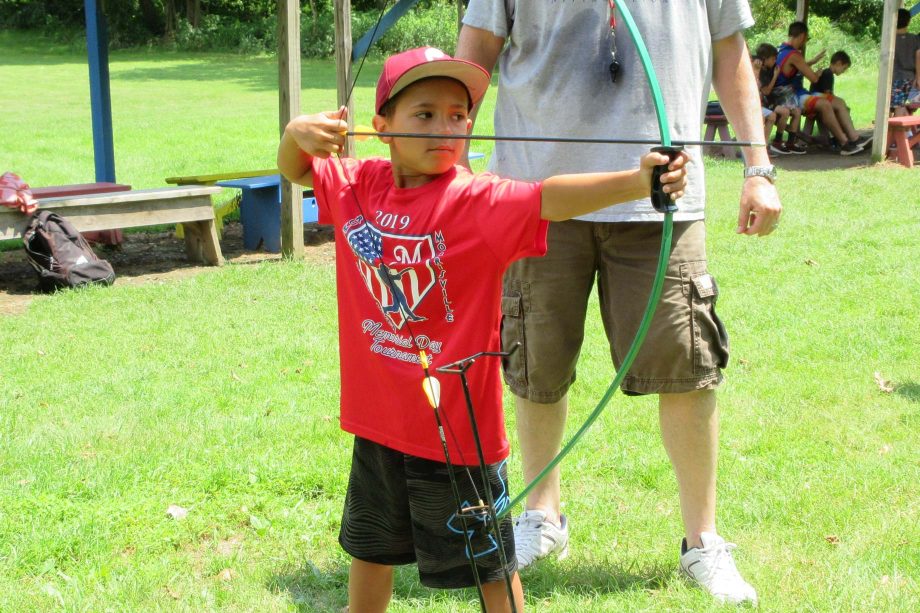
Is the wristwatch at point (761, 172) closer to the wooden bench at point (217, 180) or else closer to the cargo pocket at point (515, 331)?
the cargo pocket at point (515, 331)

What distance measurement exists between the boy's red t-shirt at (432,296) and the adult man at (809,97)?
38.3 feet

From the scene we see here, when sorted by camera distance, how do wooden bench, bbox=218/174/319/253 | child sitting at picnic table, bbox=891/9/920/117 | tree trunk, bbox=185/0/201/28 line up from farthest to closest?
tree trunk, bbox=185/0/201/28, child sitting at picnic table, bbox=891/9/920/117, wooden bench, bbox=218/174/319/253

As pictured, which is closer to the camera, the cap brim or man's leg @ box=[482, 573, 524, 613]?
the cap brim

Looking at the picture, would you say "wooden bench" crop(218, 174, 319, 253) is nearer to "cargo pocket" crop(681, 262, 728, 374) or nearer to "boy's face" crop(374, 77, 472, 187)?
"cargo pocket" crop(681, 262, 728, 374)

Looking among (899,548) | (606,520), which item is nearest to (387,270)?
(606,520)

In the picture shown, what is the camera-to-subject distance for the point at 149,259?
26.1 ft

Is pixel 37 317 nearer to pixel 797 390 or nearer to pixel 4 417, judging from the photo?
pixel 4 417

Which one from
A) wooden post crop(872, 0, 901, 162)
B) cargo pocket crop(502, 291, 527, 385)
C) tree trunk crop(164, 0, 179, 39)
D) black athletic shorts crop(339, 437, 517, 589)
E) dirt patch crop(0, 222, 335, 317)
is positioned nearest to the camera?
black athletic shorts crop(339, 437, 517, 589)

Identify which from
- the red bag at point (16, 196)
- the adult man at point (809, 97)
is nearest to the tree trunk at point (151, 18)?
the adult man at point (809, 97)

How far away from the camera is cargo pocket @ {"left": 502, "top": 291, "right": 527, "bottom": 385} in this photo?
281cm

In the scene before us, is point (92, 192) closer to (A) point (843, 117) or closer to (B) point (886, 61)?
(B) point (886, 61)

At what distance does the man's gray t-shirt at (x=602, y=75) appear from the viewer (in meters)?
2.58

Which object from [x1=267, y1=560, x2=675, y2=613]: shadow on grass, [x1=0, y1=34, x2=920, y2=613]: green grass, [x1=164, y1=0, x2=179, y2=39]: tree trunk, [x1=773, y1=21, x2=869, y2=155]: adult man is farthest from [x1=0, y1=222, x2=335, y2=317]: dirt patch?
[x1=164, y1=0, x2=179, y2=39]: tree trunk

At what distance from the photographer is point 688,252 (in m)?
2.63
